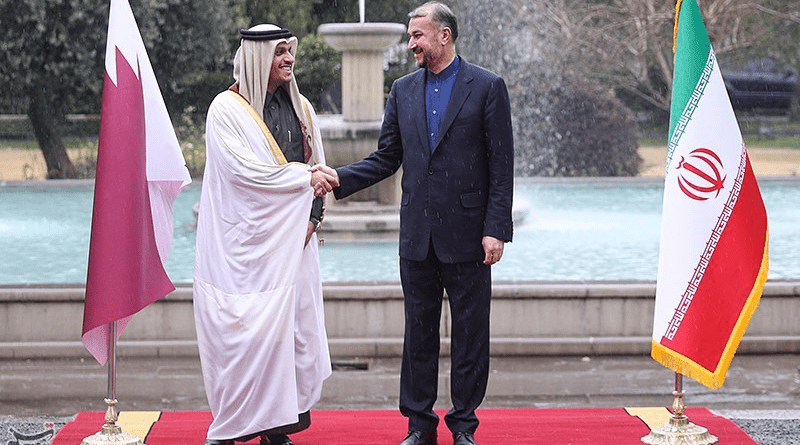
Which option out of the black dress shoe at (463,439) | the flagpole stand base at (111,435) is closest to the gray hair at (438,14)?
the black dress shoe at (463,439)

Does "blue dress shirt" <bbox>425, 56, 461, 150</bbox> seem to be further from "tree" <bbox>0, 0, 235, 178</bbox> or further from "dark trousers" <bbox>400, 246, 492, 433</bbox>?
"tree" <bbox>0, 0, 235, 178</bbox>

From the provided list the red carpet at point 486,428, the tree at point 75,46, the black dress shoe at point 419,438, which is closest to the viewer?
the black dress shoe at point 419,438

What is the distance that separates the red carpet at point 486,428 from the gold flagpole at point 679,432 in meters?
0.09

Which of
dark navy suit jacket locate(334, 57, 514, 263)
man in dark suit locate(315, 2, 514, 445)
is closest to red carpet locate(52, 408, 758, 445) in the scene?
man in dark suit locate(315, 2, 514, 445)

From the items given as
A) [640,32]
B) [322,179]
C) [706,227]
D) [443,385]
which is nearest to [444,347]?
[443,385]

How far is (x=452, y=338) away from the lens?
207 inches

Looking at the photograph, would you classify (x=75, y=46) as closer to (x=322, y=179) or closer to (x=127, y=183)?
(x=127, y=183)

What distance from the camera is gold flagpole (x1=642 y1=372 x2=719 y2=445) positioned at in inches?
210

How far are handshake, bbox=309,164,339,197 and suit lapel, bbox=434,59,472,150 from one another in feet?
1.36

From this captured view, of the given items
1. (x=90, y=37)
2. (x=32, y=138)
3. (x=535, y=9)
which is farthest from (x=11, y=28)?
(x=535, y=9)

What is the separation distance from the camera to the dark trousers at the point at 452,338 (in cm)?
521

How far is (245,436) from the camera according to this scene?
5145mm

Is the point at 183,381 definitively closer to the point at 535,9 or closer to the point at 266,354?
the point at 266,354

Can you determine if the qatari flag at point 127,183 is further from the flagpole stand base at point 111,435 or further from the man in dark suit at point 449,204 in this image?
the man in dark suit at point 449,204
